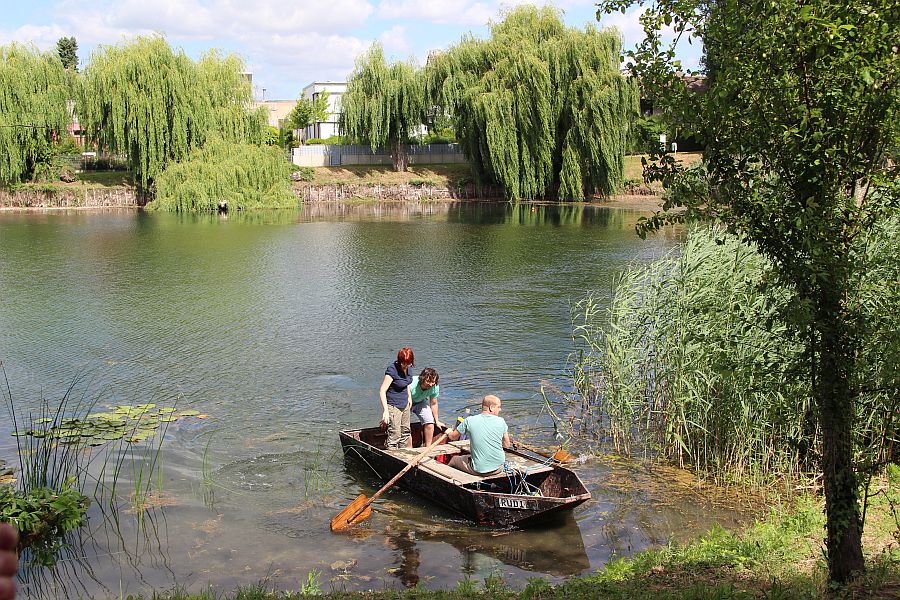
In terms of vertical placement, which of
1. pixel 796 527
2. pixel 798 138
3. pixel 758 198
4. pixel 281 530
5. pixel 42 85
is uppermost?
pixel 42 85

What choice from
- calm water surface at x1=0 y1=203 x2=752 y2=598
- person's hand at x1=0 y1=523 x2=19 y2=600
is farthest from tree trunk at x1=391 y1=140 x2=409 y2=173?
person's hand at x1=0 y1=523 x2=19 y2=600

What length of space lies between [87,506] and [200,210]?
38.0 m

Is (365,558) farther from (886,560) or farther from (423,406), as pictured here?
(886,560)

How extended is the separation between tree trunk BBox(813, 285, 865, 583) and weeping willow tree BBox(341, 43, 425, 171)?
52.9 meters

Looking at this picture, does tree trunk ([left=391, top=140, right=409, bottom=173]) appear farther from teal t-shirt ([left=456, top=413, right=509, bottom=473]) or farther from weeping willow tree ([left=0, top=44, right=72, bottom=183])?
teal t-shirt ([left=456, top=413, right=509, bottom=473])

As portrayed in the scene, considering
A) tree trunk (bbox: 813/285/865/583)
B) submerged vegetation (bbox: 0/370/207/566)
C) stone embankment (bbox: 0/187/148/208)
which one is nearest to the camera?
tree trunk (bbox: 813/285/865/583)

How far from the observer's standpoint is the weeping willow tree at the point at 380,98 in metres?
57.7

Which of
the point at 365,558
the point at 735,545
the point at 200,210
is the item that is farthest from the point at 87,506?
the point at 200,210

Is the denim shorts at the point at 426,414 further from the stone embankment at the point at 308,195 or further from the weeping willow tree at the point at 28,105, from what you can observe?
the stone embankment at the point at 308,195

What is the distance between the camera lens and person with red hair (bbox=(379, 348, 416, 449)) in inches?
459

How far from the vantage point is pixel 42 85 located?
160ft

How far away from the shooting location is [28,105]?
4784 centimetres

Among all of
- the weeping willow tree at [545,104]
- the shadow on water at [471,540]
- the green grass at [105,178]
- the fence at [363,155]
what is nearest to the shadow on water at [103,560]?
the shadow on water at [471,540]

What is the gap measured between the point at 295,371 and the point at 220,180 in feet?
106
